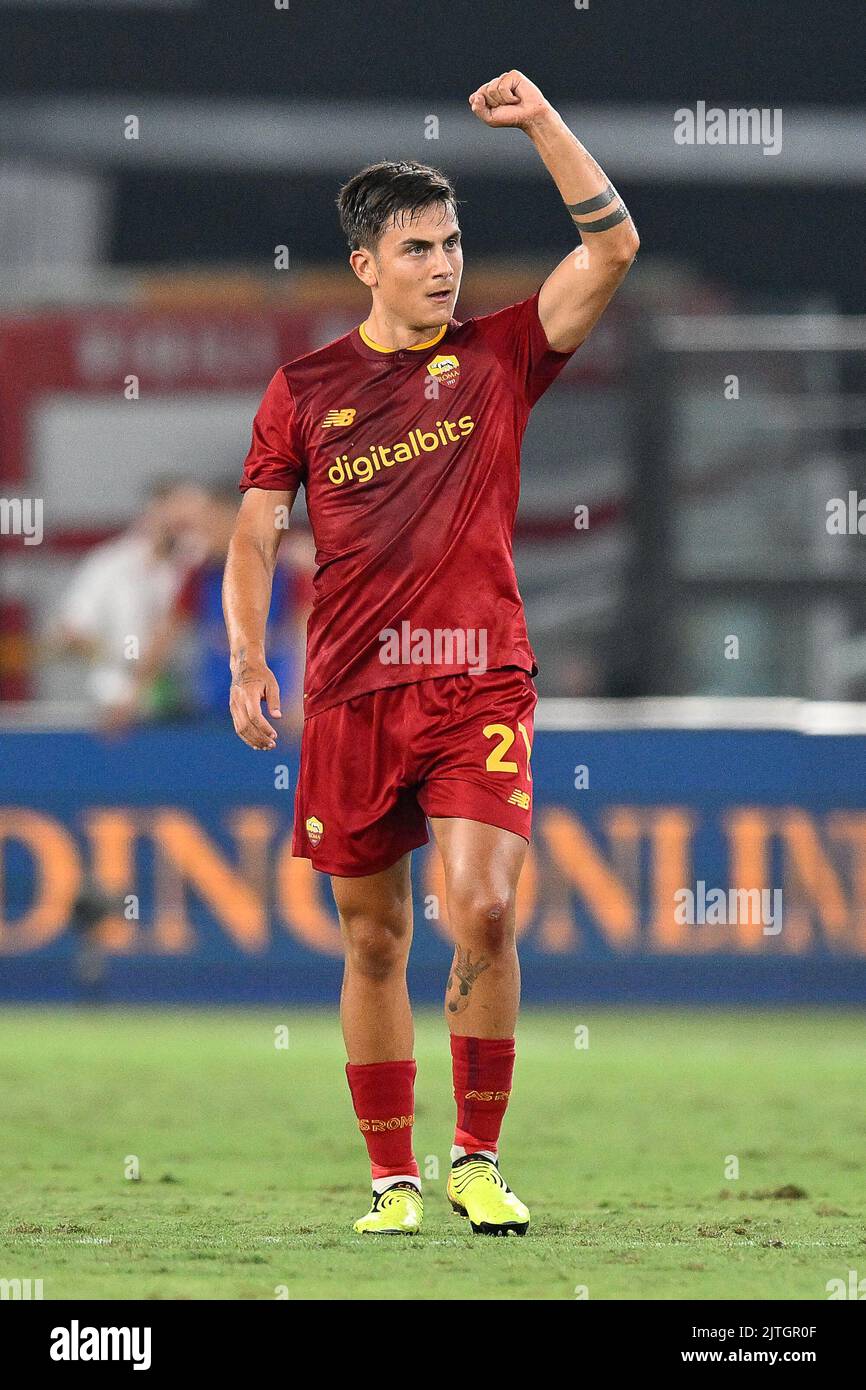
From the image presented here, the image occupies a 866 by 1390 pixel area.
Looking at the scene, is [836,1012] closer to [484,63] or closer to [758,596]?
[758,596]

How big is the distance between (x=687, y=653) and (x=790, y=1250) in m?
5.94

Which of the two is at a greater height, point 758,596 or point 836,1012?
point 758,596

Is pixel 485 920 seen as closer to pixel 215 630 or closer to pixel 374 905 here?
pixel 374 905

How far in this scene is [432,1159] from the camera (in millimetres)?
6164

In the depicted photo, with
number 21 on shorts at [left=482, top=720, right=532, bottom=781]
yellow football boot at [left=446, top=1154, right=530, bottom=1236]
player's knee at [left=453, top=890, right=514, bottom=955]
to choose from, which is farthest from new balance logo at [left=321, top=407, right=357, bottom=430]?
yellow football boot at [left=446, top=1154, right=530, bottom=1236]

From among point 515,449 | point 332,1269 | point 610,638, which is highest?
point 610,638

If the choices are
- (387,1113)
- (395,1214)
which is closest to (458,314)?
(387,1113)

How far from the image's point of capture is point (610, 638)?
10.8 m

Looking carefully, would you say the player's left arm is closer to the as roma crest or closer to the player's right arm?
the as roma crest

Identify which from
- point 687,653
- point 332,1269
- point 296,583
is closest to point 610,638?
point 687,653

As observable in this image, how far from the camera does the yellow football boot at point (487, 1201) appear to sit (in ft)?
15.5

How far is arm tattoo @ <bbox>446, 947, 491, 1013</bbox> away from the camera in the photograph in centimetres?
471

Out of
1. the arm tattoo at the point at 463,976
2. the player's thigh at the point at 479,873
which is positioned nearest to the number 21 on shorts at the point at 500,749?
the player's thigh at the point at 479,873

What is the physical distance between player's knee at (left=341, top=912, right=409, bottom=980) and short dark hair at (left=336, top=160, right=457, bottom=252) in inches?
56.1
